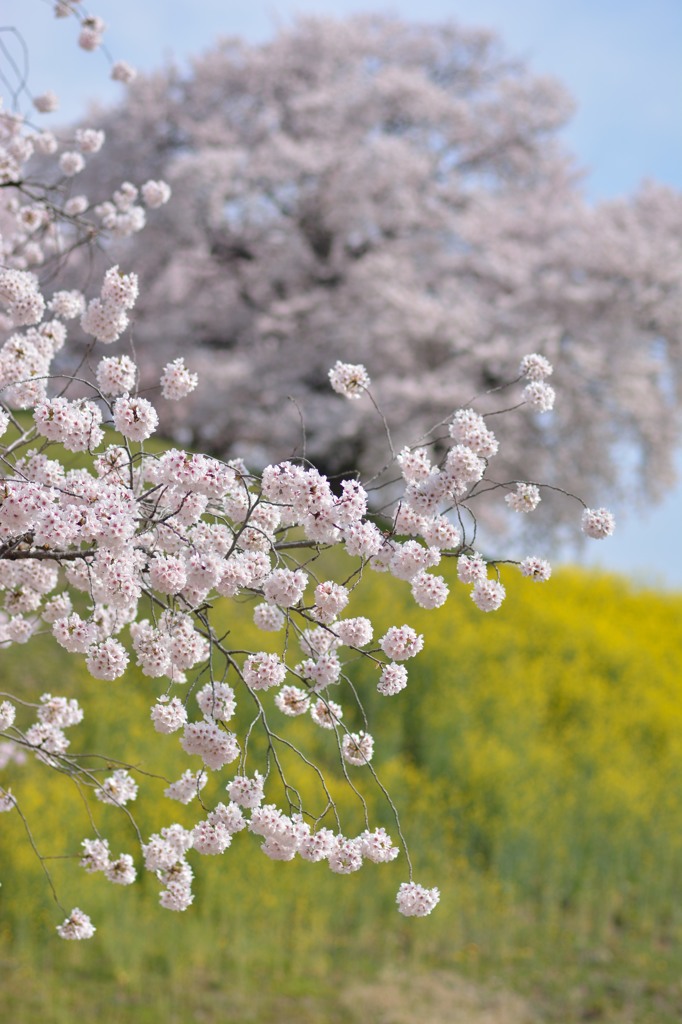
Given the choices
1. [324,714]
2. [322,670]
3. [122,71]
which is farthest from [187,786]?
[122,71]

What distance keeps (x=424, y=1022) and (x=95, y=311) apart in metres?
4.43

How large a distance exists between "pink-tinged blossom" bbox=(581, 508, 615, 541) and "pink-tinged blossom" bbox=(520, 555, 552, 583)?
0.15m

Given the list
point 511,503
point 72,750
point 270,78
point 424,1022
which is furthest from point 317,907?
point 270,78

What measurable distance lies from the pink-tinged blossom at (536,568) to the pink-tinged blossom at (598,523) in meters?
0.15

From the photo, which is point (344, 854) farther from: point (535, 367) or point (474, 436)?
point (535, 367)

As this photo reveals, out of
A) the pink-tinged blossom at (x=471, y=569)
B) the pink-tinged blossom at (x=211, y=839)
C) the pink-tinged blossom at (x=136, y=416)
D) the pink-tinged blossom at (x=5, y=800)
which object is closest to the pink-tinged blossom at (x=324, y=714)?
the pink-tinged blossom at (x=211, y=839)

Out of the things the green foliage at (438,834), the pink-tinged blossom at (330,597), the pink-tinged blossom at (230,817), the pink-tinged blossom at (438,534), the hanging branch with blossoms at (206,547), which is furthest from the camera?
the green foliage at (438,834)

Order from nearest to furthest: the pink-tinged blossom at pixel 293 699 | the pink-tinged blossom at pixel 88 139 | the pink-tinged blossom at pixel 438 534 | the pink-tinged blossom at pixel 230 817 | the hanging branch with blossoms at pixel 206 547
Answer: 1. the hanging branch with blossoms at pixel 206 547
2. the pink-tinged blossom at pixel 438 534
3. the pink-tinged blossom at pixel 230 817
4. the pink-tinged blossom at pixel 293 699
5. the pink-tinged blossom at pixel 88 139

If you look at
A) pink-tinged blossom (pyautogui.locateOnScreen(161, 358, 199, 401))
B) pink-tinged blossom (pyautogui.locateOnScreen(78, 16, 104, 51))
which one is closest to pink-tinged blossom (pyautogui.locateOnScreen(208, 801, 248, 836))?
pink-tinged blossom (pyautogui.locateOnScreen(161, 358, 199, 401))

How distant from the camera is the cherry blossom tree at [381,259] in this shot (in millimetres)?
16109

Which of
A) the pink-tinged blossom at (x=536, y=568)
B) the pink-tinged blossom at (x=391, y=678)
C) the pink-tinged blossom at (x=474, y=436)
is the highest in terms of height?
the pink-tinged blossom at (x=474, y=436)

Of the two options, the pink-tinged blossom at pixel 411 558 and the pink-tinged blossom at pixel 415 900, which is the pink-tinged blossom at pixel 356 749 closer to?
the pink-tinged blossom at pixel 415 900

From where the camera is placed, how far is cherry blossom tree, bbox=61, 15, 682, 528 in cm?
1611

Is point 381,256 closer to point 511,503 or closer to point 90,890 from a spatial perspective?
point 90,890
